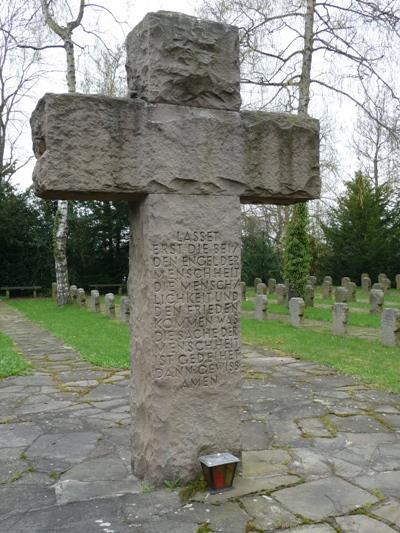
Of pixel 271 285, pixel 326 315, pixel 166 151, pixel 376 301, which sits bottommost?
pixel 326 315

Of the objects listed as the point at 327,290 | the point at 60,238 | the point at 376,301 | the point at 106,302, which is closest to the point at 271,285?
the point at 327,290

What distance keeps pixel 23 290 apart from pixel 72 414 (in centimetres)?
2183

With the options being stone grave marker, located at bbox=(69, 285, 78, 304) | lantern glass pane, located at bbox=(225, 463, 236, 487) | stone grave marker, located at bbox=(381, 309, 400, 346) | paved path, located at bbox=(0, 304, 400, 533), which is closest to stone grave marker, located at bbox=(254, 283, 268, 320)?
stone grave marker, located at bbox=(381, 309, 400, 346)

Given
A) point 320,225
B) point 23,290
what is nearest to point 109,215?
point 23,290

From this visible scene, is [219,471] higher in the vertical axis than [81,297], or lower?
lower

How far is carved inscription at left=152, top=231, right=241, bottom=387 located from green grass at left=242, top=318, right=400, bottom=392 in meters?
3.65

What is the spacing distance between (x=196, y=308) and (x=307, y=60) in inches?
566

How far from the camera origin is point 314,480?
12.4 ft

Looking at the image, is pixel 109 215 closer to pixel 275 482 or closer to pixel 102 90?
pixel 102 90

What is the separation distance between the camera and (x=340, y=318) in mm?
11914

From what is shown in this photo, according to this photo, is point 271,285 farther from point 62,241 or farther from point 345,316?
point 345,316

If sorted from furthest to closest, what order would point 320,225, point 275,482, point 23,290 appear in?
point 320,225 → point 23,290 → point 275,482

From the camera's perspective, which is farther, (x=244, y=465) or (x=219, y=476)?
(x=244, y=465)

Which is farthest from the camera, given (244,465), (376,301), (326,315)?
(376,301)
